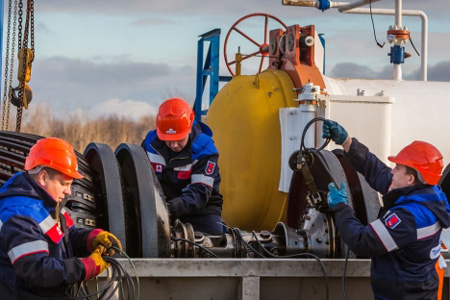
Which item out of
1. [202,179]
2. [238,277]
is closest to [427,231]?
[238,277]

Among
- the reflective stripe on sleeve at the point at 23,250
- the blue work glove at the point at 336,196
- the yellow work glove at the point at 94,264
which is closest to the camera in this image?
the reflective stripe on sleeve at the point at 23,250

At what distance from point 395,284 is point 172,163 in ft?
5.69

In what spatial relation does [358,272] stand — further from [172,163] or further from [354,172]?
[172,163]

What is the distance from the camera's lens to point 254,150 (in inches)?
268

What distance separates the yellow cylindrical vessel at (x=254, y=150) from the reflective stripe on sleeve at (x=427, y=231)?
9.41 feet

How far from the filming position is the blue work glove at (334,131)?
181 inches

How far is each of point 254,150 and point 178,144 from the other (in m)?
1.79

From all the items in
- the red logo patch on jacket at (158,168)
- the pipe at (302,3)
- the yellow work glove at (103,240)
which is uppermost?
the pipe at (302,3)

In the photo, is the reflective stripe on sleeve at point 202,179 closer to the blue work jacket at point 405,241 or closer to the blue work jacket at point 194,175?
the blue work jacket at point 194,175

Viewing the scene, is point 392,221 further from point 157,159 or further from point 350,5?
point 350,5

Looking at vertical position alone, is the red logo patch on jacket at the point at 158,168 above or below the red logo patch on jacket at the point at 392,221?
above

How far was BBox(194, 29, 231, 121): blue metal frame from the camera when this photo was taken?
26.5 feet

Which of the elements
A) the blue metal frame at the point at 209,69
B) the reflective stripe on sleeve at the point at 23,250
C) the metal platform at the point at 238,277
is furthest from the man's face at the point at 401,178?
the blue metal frame at the point at 209,69

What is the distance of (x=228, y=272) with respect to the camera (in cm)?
390
